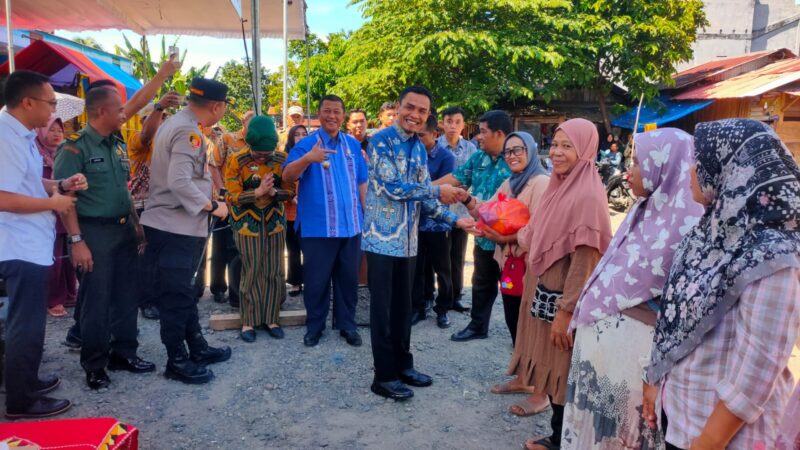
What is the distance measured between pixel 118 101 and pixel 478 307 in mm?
3121

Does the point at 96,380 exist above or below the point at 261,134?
below

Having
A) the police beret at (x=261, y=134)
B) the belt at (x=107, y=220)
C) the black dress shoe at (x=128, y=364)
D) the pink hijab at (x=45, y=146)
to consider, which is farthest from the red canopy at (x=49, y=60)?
the black dress shoe at (x=128, y=364)

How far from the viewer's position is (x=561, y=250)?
2588 mm

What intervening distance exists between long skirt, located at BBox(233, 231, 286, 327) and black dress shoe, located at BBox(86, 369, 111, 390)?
4.05ft

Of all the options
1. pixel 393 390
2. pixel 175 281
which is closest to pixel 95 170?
pixel 175 281

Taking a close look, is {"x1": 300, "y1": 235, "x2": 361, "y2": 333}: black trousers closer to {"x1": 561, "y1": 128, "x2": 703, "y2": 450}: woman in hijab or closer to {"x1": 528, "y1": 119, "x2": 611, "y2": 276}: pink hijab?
{"x1": 528, "y1": 119, "x2": 611, "y2": 276}: pink hijab

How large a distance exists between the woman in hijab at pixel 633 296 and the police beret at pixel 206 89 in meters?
2.73

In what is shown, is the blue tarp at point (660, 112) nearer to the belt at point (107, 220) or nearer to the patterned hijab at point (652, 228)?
the patterned hijab at point (652, 228)

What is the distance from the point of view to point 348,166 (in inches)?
174

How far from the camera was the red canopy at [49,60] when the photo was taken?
21.4ft

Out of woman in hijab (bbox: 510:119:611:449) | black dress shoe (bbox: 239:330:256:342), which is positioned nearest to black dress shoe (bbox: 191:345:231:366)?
black dress shoe (bbox: 239:330:256:342)

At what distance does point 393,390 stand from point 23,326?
2202 mm

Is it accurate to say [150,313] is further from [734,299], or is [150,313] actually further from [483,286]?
[734,299]

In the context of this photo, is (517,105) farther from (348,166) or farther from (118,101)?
(118,101)
